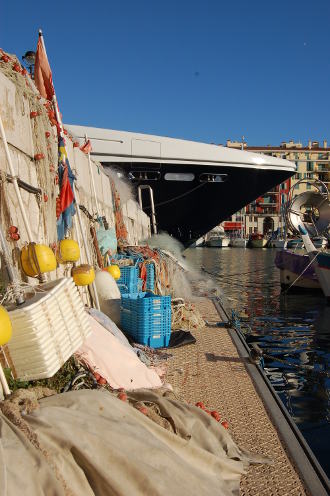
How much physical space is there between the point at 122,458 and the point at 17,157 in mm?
3412

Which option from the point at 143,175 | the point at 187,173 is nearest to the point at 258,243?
the point at 187,173

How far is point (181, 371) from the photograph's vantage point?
5.00m

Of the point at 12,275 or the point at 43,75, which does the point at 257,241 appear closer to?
the point at 43,75

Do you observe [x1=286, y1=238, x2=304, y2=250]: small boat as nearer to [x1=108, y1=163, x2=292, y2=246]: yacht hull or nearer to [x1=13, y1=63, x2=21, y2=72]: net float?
[x1=108, y1=163, x2=292, y2=246]: yacht hull

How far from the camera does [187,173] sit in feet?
56.0

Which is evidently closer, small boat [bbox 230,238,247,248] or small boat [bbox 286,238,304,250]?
small boat [bbox 286,238,304,250]

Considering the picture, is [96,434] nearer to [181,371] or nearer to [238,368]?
[181,371]

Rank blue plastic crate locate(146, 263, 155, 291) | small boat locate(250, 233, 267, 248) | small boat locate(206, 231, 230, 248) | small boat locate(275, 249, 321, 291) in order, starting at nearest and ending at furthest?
blue plastic crate locate(146, 263, 155, 291), small boat locate(275, 249, 321, 291), small boat locate(250, 233, 267, 248), small boat locate(206, 231, 230, 248)

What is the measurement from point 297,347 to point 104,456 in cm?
722

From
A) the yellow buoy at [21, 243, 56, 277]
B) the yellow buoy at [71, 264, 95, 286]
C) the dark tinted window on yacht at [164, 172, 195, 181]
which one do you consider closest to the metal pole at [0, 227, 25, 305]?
the yellow buoy at [21, 243, 56, 277]

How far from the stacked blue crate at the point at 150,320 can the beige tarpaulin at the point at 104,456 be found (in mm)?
2845

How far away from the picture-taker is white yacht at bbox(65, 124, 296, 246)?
15.6m

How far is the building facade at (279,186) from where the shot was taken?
258 ft

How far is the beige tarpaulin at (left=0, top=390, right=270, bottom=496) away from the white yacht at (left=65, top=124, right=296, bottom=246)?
12400 millimetres
